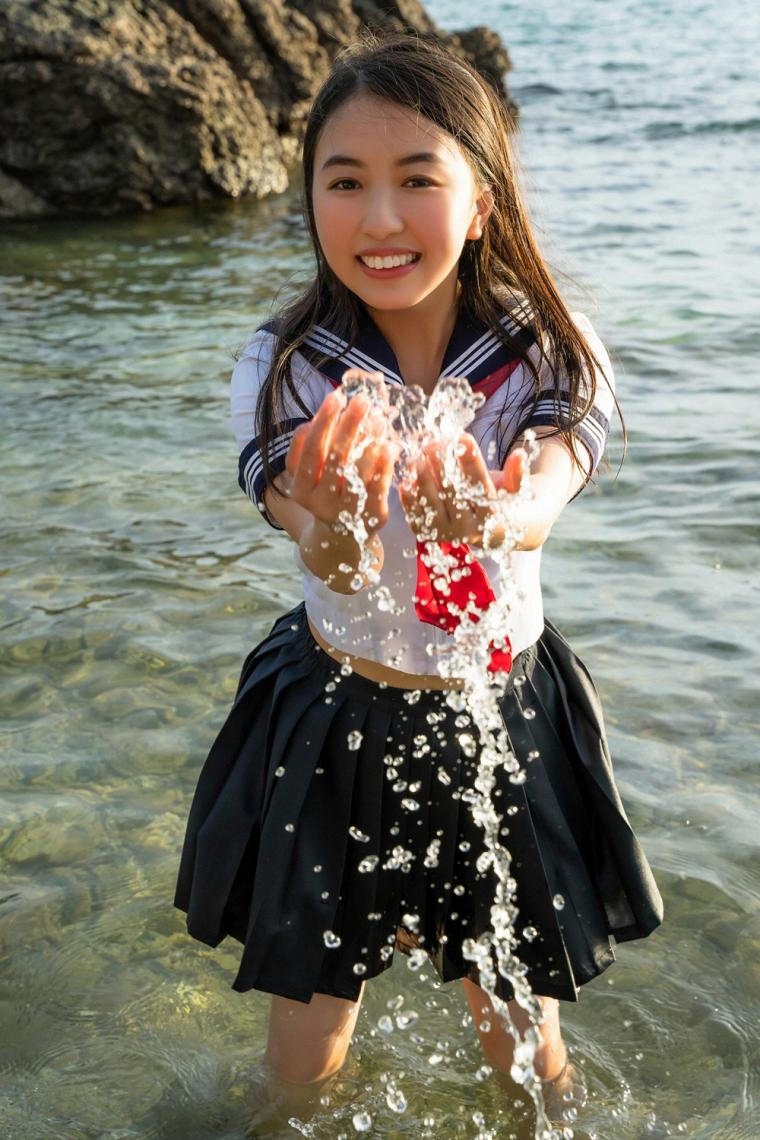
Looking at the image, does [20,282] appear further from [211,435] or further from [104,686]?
[104,686]

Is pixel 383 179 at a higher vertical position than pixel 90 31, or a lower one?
higher

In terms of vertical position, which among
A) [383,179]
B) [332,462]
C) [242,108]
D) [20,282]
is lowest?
[20,282]

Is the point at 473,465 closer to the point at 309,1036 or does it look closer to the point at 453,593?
the point at 453,593

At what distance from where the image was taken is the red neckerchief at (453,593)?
80.3 inches

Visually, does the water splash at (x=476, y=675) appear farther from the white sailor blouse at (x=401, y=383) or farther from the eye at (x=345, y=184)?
the eye at (x=345, y=184)

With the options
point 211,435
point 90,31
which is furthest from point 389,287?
point 90,31

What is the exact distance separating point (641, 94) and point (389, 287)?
1602 cm

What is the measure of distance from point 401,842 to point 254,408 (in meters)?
0.73

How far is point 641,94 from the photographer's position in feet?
55.1

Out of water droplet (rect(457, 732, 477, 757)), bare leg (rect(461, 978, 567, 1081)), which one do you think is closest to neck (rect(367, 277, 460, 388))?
water droplet (rect(457, 732, 477, 757))

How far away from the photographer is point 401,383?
84.9 inches

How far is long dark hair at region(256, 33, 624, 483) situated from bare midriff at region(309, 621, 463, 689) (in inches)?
12.7

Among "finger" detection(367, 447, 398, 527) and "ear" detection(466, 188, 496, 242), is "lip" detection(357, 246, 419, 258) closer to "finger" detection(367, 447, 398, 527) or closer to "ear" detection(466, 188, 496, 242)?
"ear" detection(466, 188, 496, 242)

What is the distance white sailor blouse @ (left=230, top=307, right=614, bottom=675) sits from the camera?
6.91 ft
